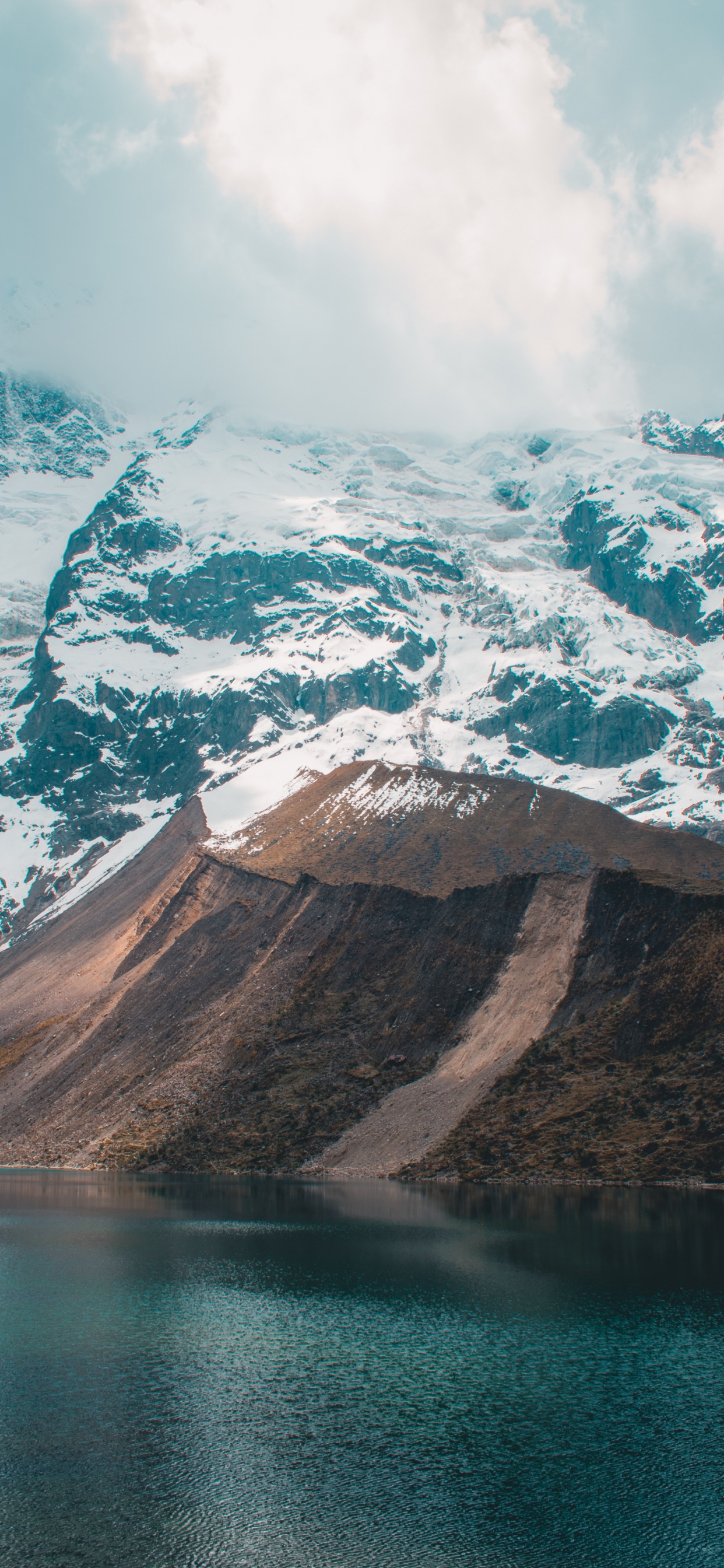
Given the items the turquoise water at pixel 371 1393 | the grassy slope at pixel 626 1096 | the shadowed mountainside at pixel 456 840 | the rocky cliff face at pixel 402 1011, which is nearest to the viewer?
the turquoise water at pixel 371 1393

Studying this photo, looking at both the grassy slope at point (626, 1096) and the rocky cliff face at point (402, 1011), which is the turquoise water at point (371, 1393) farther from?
the rocky cliff face at point (402, 1011)

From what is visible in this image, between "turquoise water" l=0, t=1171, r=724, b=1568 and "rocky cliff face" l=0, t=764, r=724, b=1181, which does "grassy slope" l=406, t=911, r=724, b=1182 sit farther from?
"turquoise water" l=0, t=1171, r=724, b=1568

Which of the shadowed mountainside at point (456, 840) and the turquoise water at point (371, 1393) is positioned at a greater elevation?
the shadowed mountainside at point (456, 840)

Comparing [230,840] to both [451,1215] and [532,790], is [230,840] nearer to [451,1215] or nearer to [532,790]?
[532,790]

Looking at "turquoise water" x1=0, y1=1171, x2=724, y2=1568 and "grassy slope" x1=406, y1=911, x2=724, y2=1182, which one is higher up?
"grassy slope" x1=406, y1=911, x2=724, y2=1182

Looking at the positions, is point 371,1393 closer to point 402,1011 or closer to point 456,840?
point 402,1011

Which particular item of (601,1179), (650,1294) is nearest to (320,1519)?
(650,1294)

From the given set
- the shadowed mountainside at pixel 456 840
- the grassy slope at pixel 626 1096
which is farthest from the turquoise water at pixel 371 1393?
the shadowed mountainside at pixel 456 840

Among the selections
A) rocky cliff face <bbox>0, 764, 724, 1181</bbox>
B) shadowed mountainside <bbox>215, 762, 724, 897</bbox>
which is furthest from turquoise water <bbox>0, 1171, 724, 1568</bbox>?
shadowed mountainside <bbox>215, 762, 724, 897</bbox>

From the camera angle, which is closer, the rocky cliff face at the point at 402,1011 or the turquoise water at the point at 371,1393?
the turquoise water at the point at 371,1393
